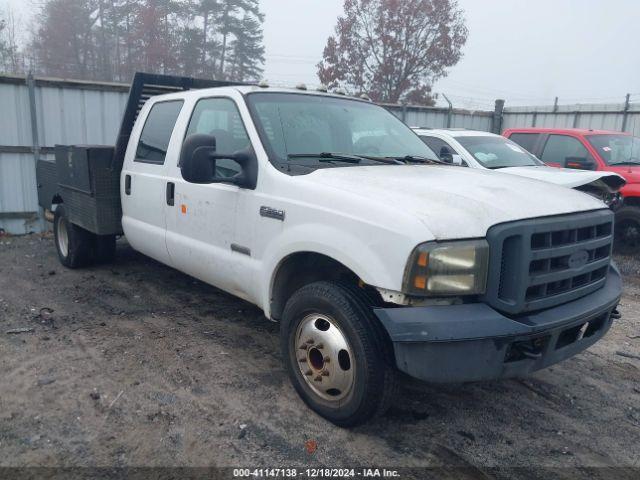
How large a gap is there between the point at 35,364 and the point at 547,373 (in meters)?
3.72

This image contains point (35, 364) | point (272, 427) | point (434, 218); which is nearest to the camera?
point (434, 218)

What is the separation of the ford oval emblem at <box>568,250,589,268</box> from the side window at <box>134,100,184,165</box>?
329cm

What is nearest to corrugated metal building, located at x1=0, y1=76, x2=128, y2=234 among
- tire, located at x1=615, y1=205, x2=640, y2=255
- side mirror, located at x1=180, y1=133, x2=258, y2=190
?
side mirror, located at x1=180, y1=133, x2=258, y2=190

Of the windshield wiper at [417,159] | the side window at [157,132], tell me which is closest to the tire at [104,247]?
the side window at [157,132]

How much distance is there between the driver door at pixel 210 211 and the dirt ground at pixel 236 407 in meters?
0.63

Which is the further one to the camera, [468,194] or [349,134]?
[349,134]

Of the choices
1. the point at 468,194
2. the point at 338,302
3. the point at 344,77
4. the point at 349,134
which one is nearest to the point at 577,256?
the point at 468,194

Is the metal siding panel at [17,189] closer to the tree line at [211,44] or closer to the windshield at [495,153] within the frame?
the windshield at [495,153]

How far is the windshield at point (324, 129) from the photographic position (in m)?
3.75

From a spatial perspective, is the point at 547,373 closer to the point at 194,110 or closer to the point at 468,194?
the point at 468,194

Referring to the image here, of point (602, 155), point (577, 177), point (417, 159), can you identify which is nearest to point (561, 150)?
point (602, 155)

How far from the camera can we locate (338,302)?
2943mm

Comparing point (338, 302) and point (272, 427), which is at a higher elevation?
point (338, 302)

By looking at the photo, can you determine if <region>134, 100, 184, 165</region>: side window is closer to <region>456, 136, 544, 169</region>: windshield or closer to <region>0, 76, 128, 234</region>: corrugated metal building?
<region>456, 136, 544, 169</region>: windshield
